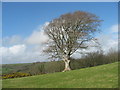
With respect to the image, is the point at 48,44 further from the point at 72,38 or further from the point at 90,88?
the point at 90,88

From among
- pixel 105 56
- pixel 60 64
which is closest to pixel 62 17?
pixel 60 64

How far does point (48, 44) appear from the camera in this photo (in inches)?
995

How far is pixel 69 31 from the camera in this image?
82.5 feet

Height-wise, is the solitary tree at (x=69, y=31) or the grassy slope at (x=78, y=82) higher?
the solitary tree at (x=69, y=31)

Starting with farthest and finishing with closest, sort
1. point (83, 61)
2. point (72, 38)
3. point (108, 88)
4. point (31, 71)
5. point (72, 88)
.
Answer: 1. point (83, 61)
2. point (31, 71)
3. point (72, 38)
4. point (72, 88)
5. point (108, 88)

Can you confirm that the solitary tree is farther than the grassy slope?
Yes

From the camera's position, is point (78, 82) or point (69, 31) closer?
point (78, 82)

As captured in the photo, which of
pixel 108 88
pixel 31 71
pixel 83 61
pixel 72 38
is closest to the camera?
pixel 108 88

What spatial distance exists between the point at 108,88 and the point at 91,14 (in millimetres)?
18774

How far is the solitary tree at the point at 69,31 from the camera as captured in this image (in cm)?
2456

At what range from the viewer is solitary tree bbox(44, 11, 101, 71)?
24.6 metres

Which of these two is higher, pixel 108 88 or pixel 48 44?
pixel 48 44

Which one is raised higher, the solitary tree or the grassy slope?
the solitary tree

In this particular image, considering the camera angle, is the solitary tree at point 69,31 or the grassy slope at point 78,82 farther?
the solitary tree at point 69,31
